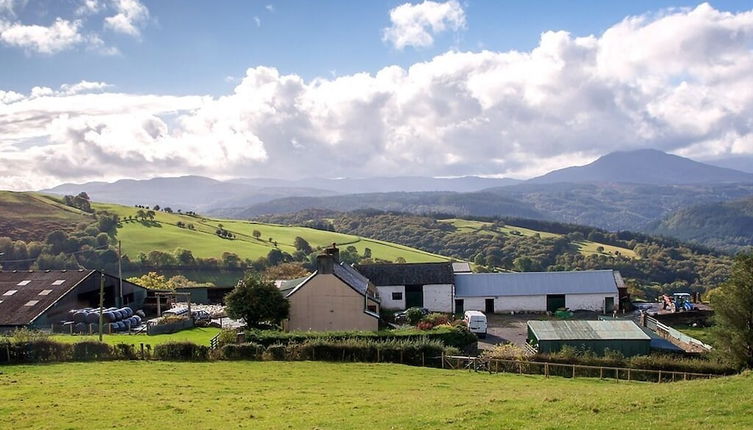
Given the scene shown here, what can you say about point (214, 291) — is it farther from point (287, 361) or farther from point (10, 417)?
point (10, 417)

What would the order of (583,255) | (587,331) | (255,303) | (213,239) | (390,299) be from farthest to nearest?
(583,255) → (213,239) → (390,299) → (255,303) → (587,331)

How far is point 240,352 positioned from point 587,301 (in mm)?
38621

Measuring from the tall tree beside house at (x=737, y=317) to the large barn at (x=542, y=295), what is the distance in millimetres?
25539

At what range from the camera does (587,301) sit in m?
60.4

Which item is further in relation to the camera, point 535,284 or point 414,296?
point 414,296

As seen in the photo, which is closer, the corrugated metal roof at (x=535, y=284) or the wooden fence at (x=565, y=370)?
the wooden fence at (x=565, y=370)

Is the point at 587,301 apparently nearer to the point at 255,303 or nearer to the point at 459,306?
the point at 459,306

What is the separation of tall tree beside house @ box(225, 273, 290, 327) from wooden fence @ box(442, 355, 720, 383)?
638 inches

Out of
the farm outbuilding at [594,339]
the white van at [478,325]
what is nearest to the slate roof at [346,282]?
the white van at [478,325]

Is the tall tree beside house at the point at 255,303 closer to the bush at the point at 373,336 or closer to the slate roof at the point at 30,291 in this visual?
the bush at the point at 373,336

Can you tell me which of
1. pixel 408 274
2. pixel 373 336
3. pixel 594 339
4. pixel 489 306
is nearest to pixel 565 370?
pixel 594 339

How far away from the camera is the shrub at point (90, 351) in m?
32.8

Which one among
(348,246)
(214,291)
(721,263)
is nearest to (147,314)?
(214,291)

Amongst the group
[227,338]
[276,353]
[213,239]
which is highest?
[213,239]
